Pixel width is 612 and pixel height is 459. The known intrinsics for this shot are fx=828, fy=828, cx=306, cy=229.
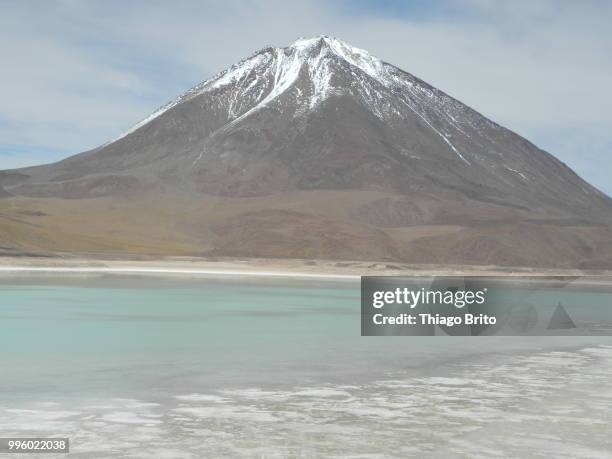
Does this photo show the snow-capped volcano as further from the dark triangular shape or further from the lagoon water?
the lagoon water

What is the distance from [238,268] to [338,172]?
8126cm

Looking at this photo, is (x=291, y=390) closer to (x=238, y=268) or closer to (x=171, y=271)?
(x=171, y=271)

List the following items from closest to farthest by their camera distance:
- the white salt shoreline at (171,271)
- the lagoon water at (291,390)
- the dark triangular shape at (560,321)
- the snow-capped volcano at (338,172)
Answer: the lagoon water at (291,390) < the dark triangular shape at (560,321) < the white salt shoreline at (171,271) < the snow-capped volcano at (338,172)

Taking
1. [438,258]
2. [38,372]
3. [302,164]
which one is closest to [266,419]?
[38,372]

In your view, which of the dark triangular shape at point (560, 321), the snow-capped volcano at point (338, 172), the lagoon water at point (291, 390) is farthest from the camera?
the snow-capped volcano at point (338, 172)

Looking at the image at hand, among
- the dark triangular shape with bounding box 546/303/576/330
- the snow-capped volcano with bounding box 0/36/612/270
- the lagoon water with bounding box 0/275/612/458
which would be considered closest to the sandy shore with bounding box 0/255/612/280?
the snow-capped volcano with bounding box 0/36/612/270

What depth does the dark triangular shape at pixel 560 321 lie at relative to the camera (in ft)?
75.0

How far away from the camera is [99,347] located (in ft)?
50.9

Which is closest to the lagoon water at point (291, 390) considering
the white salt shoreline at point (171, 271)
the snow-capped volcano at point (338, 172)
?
the white salt shoreline at point (171, 271)

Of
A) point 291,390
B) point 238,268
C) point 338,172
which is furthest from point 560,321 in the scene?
point 338,172

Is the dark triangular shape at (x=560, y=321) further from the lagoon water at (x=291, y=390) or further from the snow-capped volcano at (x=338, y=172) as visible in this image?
the snow-capped volcano at (x=338, y=172)

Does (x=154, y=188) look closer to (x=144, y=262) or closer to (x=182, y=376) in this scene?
(x=144, y=262)

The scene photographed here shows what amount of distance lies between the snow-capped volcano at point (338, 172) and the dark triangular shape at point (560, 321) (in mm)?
54552

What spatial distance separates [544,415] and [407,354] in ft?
19.3
